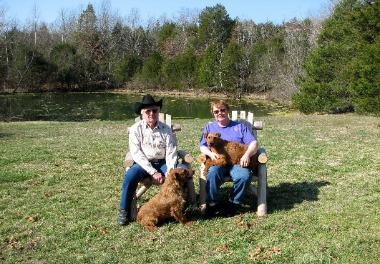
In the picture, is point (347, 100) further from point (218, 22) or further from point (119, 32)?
point (119, 32)

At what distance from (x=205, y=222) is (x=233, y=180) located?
771 millimetres

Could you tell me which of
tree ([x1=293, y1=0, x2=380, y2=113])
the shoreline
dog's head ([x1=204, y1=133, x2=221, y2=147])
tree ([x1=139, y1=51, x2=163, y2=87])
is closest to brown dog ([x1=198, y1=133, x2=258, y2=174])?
dog's head ([x1=204, y1=133, x2=221, y2=147])

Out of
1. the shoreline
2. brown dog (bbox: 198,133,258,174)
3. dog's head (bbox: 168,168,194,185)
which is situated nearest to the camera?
dog's head (bbox: 168,168,194,185)

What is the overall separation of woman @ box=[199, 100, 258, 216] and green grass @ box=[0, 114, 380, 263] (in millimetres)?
291

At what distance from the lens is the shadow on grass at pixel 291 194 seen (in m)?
7.47

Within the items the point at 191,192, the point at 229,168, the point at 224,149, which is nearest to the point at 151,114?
the point at 224,149

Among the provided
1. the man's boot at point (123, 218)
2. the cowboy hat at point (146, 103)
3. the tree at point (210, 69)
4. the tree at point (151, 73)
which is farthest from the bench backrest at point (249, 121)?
the tree at point (151, 73)

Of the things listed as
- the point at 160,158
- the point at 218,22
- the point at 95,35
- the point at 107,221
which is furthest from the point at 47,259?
the point at 95,35

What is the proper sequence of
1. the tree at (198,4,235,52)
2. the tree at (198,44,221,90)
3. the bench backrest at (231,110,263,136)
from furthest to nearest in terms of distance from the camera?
1. the tree at (198,4,235,52)
2. the tree at (198,44,221,90)
3. the bench backrest at (231,110,263,136)

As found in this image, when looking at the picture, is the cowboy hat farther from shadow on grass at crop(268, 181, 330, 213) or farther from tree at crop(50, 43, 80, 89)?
tree at crop(50, 43, 80, 89)

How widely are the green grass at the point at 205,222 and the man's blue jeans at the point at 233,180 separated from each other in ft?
1.10

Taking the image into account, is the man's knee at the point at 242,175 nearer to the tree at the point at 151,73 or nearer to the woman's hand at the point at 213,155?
the woman's hand at the point at 213,155

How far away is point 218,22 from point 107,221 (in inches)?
2798

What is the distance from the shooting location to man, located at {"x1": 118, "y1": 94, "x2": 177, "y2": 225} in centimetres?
693
